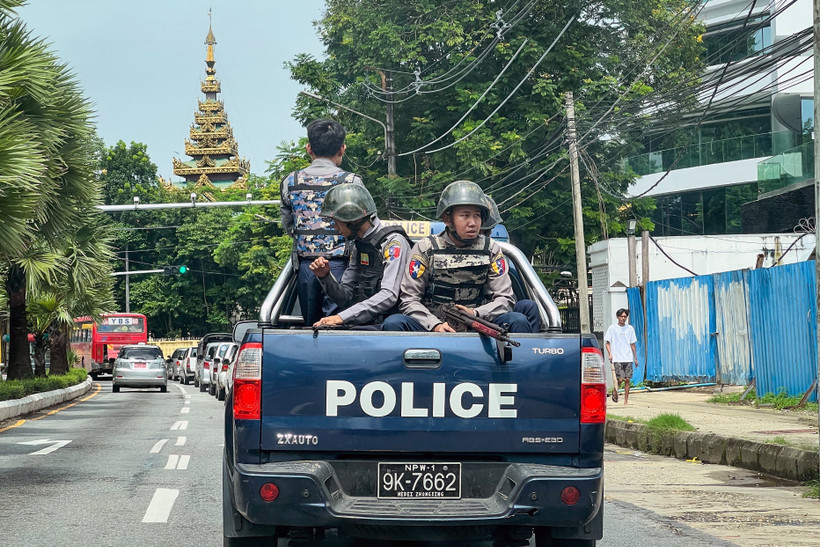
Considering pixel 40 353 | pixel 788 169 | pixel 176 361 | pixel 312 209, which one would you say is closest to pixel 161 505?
pixel 312 209

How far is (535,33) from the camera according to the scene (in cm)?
3291

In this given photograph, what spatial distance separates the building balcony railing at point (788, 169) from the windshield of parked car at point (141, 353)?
19.4 meters

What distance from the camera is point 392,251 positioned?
5.81m

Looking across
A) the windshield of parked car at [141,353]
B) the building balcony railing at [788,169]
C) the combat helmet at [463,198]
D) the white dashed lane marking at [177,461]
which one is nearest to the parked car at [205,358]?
the windshield of parked car at [141,353]

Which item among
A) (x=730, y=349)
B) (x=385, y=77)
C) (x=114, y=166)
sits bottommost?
(x=730, y=349)

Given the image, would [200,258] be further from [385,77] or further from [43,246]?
[43,246]

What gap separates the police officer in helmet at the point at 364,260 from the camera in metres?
5.66

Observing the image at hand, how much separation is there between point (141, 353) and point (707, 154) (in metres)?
22.9

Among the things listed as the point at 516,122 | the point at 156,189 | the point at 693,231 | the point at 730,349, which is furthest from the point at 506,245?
the point at 156,189

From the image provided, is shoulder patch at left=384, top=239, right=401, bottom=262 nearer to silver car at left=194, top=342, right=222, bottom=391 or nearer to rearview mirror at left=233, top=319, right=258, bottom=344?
rearview mirror at left=233, top=319, right=258, bottom=344

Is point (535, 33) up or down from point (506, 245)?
up

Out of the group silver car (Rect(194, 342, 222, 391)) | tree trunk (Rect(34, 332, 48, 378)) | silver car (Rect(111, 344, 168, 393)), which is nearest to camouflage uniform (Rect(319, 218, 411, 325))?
tree trunk (Rect(34, 332, 48, 378))

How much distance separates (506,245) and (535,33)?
27291mm

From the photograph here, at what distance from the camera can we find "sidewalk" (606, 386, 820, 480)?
33.1ft
